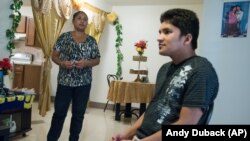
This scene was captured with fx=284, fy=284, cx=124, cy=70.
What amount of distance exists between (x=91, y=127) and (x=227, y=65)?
2213 millimetres

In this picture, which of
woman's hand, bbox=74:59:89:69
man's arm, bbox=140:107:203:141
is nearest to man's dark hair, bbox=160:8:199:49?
man's arm, bbox=140:107:203:141

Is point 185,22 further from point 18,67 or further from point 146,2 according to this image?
point 18,67

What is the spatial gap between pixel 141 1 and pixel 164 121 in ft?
16.3


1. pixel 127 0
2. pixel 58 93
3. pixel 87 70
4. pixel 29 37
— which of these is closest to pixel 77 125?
pixel 58 93

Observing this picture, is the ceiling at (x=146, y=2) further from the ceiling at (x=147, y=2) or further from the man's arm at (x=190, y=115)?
the man's arm at (x=190, y=115)

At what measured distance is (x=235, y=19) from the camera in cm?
359

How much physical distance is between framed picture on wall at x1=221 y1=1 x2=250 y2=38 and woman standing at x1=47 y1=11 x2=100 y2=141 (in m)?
1.82

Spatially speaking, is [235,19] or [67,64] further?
[235,19]

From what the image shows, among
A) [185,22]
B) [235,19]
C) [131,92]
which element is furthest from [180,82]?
[131,92]

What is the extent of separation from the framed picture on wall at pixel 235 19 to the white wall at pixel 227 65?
0.17ft

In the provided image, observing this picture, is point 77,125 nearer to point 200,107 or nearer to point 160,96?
point 160,96

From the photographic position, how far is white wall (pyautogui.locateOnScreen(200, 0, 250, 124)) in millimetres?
3516

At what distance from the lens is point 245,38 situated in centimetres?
351

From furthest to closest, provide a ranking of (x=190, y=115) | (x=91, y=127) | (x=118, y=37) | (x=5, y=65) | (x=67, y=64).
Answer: (x=118, y=37), (x=91, y=127), (x=5, y=65), (x=67, y=64), (x=190, y=115)
